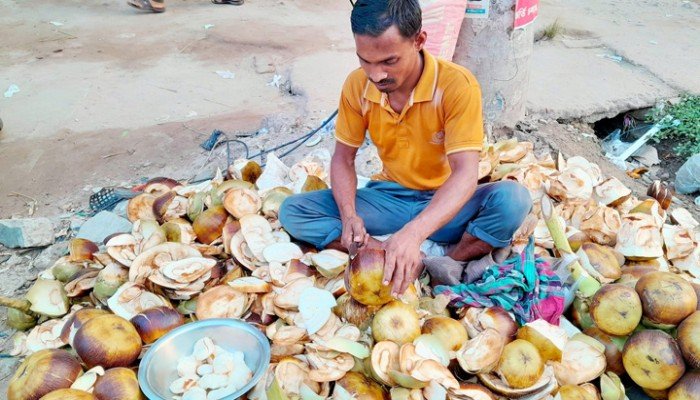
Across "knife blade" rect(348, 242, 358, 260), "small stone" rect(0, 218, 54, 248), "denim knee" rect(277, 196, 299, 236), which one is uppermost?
"knife blade" rect(348, 242, 358, 260)

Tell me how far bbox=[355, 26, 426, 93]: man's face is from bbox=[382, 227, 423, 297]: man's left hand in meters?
0.61

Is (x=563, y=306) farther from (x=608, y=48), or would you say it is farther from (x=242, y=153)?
(x=608, y=48)

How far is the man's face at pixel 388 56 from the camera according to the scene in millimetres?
1871

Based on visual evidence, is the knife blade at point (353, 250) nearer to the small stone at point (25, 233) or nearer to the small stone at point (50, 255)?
the small stone at point (50, 255)

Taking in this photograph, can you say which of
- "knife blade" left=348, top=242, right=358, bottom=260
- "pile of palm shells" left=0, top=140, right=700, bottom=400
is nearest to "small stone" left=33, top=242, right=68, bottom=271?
"pile of palm shells" left=0, top=140, right=700, bottom=400

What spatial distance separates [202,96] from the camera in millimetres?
5180

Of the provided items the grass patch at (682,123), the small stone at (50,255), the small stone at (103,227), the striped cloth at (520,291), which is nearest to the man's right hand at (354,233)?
the striped cloth at (520,291)

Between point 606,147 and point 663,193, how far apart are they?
1.34m

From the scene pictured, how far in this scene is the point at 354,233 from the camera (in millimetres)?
2115

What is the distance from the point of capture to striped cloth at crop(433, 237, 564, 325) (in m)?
2.09

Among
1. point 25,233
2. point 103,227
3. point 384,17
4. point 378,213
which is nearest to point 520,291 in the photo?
point 378,213

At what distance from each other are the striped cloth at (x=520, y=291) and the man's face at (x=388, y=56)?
91 centimetres

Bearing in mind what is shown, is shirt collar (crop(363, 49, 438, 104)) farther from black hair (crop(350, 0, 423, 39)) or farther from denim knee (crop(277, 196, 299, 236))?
denim knee (crop(277, 196, 299, 236))

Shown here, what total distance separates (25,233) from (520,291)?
8.97 ft
